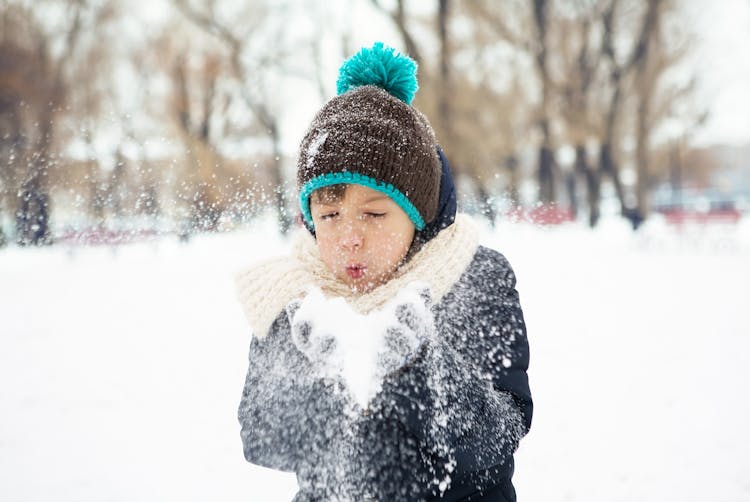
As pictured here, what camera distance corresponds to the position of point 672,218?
50.6ft

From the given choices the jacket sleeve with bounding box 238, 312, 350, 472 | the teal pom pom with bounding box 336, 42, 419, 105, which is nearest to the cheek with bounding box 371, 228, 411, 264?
the jacket sleeve with bounding box 238, 312, 350, 472

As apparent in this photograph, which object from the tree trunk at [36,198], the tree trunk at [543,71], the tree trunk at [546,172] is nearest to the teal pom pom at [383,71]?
the tree trunk at [36,198]

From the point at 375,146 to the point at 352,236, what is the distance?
216 millimetres

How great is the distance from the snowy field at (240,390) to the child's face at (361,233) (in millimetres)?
2646

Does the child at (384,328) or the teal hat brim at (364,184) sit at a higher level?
the teal hat brim at (364,184)

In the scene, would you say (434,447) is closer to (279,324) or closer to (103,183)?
(279,324)

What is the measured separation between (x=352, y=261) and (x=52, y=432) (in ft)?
14.6

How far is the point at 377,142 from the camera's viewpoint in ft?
3.94

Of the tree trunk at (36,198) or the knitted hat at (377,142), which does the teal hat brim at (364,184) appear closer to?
the knitted hat at (377,142)

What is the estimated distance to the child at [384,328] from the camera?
103 centimetres

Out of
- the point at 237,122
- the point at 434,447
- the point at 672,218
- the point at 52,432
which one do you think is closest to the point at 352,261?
the point at 434,447

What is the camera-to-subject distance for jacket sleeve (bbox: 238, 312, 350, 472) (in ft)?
3.59

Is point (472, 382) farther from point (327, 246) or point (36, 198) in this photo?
point (36, 198)

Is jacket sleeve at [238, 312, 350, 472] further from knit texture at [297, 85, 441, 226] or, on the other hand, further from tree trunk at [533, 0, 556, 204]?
tree trunk at [533, 0, 556, 204]
